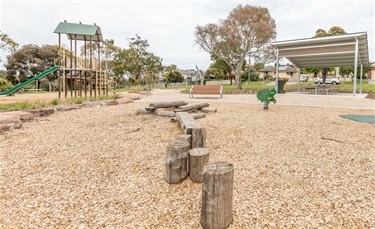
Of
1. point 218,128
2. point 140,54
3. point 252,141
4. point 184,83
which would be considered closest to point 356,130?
point 252,141

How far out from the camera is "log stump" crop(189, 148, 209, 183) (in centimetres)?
239

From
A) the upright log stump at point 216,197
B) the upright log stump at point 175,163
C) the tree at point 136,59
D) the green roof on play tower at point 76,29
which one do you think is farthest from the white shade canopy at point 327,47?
the tree at point 136,59

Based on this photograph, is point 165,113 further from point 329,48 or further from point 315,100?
point 329,48

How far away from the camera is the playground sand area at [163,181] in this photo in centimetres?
189

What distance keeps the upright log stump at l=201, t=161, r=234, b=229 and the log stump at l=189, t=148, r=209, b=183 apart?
24.9 inches

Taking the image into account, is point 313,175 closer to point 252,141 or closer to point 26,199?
point 252,141

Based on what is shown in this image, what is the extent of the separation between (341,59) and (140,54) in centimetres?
2706

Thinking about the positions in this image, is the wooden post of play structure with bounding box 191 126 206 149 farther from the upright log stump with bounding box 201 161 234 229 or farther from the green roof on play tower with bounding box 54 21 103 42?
the green roof on play tower with bounding box 54 21 103 42

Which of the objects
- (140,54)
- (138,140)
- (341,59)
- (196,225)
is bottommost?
(196,225)

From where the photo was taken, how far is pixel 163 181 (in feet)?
8.25

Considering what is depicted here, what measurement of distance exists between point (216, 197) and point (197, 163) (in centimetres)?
73

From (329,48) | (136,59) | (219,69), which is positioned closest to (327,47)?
(329,48)

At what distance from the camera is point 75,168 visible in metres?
2.85

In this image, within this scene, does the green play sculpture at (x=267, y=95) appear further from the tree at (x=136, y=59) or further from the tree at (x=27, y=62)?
the tree at (x=27, y=62)
